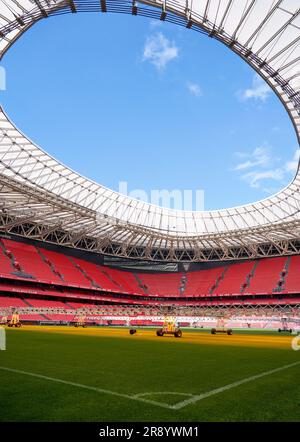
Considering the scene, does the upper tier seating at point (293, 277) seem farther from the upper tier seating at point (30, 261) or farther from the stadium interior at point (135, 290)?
the upper tier seating at point (30, 261)

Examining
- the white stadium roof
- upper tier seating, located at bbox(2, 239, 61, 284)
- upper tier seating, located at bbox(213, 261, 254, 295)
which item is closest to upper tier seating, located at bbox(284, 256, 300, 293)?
the white stadium roof

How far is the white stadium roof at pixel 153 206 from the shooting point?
23.5 meters

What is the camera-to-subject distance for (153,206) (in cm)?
6394

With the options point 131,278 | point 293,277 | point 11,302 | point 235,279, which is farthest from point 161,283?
point 11,302

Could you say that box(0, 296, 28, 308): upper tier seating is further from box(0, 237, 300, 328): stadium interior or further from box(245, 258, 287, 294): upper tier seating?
box(245, 258, 287, 294): upper tier seating

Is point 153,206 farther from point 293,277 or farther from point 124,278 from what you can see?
point 293,277

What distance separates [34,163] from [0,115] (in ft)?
30.8

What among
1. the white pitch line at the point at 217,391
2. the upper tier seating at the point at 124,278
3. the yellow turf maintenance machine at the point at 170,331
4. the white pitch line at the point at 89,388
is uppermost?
the upper tier seating at the point at 124,278

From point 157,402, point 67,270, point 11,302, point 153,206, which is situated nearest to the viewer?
point 157,402

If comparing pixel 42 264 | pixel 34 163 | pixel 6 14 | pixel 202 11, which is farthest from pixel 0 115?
pixel 42 264

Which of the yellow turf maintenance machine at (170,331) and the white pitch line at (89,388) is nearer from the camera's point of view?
the white pitch line at (89,388)

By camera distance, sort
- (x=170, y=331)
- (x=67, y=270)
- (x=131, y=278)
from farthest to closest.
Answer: (x=131, y=278) → (x=67, y=270) → (x=170, y=331)

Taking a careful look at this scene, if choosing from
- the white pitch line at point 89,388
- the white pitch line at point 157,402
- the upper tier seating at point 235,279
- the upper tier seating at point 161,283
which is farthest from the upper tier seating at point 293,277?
the white pitch line at point 89,388

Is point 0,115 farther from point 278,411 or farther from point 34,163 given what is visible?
point 278,411
